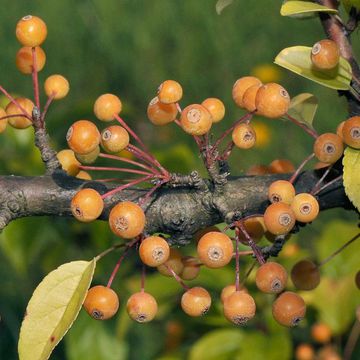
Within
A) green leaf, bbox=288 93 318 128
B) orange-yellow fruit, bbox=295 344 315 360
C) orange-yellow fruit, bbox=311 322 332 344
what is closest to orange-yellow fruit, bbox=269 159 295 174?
green leaf, bbox=288 93 318 128

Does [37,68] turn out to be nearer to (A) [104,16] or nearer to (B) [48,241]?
(B) [48,241]

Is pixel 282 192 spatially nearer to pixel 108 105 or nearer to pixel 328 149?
pixel 328 149

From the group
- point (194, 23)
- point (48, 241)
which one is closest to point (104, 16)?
point (194, 23)

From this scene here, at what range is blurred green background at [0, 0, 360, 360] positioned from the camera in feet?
7.64

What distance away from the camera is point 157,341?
332cm

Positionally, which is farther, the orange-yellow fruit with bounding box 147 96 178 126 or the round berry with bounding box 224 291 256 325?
the orange-yellow fruit with bounding box 147 96 178 126

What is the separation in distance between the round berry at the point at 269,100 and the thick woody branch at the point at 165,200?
14 centimetres

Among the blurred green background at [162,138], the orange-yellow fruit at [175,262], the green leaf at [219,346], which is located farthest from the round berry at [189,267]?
the green leaf at [219,346]

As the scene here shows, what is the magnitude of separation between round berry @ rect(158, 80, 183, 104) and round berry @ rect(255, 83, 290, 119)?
0.39ft

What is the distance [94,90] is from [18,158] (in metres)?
2.13

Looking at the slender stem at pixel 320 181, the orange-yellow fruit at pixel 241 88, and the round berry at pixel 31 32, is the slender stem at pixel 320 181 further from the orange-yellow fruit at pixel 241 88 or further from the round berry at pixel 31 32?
the round berry at pixel 31 32

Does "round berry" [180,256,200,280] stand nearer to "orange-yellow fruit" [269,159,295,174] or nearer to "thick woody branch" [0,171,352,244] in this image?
"thick woody branch" [0,171,352,244]

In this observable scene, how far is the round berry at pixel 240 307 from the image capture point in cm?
116

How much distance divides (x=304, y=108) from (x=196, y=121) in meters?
0.33
